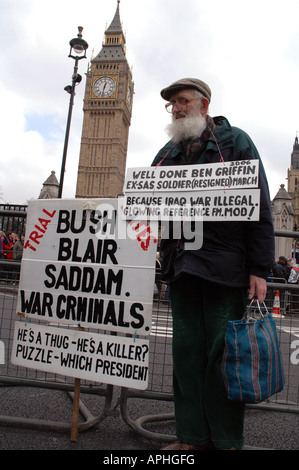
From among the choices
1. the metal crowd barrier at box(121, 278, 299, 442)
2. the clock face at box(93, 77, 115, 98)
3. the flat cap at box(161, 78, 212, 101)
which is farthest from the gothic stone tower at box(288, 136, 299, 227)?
the flat cap at box(161, 78, 212, 101)

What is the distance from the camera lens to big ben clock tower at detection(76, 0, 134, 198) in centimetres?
7225

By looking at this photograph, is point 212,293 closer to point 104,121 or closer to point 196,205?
point 196,205

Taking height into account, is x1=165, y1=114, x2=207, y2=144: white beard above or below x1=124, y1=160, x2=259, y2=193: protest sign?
above

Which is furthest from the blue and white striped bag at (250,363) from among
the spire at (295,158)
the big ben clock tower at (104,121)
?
the spire at (295,158)

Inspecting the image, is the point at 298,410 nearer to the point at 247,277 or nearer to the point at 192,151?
the point at 247,277

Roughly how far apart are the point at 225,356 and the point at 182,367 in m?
0.30

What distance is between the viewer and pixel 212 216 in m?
2.10

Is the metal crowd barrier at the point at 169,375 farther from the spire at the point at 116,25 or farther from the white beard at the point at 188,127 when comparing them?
the spire at the point at 116,25

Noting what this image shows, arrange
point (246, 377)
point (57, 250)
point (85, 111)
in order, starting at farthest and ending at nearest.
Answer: point (85, 111) → point (57, 250) → point (246, 377)

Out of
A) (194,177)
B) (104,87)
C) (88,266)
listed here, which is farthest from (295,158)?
(88,266)

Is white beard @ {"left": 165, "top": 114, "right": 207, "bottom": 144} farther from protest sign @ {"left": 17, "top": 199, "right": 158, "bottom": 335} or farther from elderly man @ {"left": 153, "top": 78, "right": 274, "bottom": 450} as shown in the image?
protest sign @ {"left": 17, "top": 199, "right": 158, "bottom": 335}

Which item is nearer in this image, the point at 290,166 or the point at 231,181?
the point at 231,181

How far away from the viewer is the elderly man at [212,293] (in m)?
1.96
